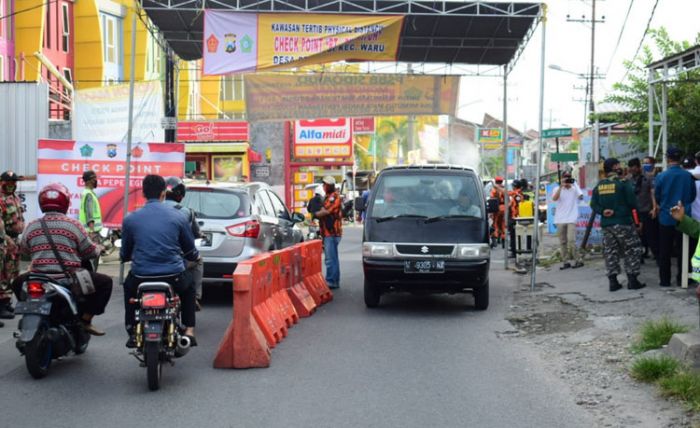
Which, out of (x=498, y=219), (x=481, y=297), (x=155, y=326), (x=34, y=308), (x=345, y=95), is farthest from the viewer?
(x=498, y=219)

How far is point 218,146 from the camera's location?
41.4 m

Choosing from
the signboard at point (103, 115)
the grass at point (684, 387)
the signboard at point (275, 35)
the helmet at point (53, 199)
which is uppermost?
the signboard at point (275, 35)

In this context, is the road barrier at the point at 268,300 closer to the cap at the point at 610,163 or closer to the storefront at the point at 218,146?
the cap at the point at 610,163

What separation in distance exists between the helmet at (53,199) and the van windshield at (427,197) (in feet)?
18.0

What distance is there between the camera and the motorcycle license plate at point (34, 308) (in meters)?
8.00

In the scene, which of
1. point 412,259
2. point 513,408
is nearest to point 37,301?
point 513,408

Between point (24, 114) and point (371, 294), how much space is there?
43.4 ft

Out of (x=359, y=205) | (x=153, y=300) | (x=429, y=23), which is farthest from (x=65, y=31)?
(x=153, y=300)

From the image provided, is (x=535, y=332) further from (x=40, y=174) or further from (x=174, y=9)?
(x=40, y=174)

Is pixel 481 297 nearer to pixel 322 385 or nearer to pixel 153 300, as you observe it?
pixel 322 385

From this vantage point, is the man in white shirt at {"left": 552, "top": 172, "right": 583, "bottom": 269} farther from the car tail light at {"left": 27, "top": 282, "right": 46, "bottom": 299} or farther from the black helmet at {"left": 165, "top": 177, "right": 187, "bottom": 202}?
the car tail light at {"left": 27, "top": 282, "right": 46, "bottom": 299}

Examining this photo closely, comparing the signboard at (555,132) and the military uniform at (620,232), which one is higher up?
the signboard at (555,132)

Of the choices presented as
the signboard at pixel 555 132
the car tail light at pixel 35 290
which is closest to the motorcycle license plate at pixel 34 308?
the car tail light at pixel 35 290

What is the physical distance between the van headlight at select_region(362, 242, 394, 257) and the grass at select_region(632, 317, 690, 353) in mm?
3917
